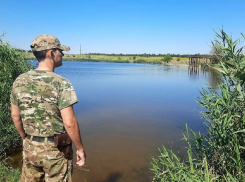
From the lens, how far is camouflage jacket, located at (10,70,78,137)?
2.08 meters

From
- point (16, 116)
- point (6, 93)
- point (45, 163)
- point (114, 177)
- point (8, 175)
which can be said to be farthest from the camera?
point (6, 93)

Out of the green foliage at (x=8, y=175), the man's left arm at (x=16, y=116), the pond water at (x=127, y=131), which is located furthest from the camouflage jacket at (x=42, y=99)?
the pond water at (x=127, y=131)

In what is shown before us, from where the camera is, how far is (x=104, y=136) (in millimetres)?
6715

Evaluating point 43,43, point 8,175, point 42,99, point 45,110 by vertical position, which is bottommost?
point 8,175

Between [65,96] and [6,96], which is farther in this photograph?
[6,96]

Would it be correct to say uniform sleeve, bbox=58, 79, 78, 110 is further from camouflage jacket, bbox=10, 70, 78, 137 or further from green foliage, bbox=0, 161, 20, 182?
green foliage, bbox=0, 161, 20, 182

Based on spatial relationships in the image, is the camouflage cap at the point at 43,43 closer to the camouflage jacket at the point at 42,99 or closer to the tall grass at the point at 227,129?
the camouflage jacket at the point at 42,99

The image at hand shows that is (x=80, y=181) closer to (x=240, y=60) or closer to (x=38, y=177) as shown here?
(x=38, y=177)

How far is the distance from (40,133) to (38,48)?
95cm

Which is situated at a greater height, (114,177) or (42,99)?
(42,99)

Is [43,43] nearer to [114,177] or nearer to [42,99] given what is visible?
[42,99]

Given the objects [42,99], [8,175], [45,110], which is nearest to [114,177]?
[8,175]

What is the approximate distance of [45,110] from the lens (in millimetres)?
2129

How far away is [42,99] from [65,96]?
254 mm
